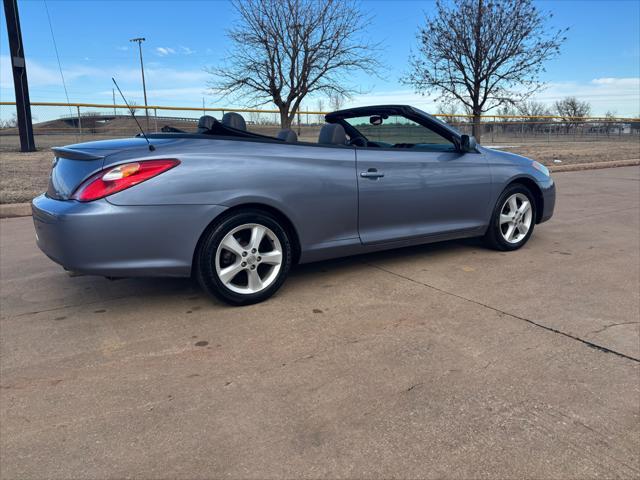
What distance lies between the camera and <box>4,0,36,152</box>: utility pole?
47.4 feet

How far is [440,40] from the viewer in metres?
17.6

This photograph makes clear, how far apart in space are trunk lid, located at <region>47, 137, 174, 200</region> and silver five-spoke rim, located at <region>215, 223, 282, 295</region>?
0.80 meters

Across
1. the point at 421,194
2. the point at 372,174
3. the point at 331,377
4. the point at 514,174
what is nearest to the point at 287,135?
the point at 372,174

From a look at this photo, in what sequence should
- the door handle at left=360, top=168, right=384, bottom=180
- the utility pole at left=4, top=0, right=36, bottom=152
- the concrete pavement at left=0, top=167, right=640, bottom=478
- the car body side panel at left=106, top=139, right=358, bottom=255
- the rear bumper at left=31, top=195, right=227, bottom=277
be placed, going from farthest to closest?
the utility pole at left=4, top=0, right=36, bottom=152 < the door handle at left=360, top=168, right=384, bottom=180 < the car body side panel at left=106, top=139, right=358, bottom=255 < the rear bumper at left=31, top=195, right=227, bottom=277 < the concrete pavement at left=0, top=167, right=640, bottom=478

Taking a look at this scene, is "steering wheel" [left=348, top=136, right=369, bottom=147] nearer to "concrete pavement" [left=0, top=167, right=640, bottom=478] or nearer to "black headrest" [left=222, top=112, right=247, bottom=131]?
"black headrest" [left=222, top=112, right=247, bottom=131]

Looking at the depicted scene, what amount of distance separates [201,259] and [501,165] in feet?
10.4

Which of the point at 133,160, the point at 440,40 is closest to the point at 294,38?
the point at 440,40

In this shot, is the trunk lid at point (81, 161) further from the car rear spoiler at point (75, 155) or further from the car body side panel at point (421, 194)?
the car body side panel at point (421, 194)

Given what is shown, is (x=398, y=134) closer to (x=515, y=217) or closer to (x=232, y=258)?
(x=515, y=217)

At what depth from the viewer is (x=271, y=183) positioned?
11.6 ft

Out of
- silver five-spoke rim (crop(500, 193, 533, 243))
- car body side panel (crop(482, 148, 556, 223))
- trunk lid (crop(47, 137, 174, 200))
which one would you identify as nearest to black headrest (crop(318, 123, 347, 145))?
trunk lid (crop(47, 137, 174, 200))

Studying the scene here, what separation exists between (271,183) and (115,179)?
1023 mm

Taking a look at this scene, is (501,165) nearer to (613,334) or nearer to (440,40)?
(613,334)

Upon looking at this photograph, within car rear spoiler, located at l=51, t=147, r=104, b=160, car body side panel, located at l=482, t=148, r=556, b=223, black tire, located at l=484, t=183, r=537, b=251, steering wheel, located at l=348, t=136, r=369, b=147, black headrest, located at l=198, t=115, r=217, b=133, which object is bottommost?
black tire, located at l=484, t=183, r=537, b=251
